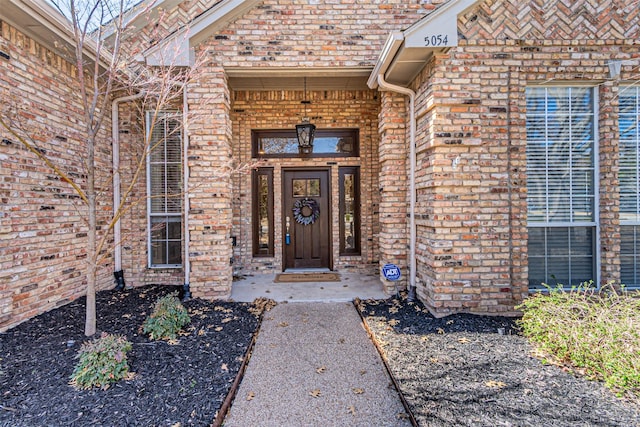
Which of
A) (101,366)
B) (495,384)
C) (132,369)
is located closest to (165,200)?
(132,369)

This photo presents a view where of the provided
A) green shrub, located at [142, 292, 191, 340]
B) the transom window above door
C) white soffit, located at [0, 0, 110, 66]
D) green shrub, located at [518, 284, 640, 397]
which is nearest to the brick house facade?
white soffit, located at [0, 0, 110, 66]

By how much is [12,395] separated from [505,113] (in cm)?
542

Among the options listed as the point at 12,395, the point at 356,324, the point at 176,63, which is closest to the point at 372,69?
the point at 176,63

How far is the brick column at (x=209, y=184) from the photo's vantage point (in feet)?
15.0

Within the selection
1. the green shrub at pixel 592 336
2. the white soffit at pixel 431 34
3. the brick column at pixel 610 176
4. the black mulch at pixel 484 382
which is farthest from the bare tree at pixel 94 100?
the brick column at pixel 610 176

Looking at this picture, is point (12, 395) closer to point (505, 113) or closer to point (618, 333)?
point (618, 333)

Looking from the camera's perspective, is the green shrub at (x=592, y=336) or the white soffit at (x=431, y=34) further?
the white soffit at (x=431, y=34)

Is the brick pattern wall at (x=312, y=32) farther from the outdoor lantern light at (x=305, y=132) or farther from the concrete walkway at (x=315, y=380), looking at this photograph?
the concrete walkway at (x=315, y=380)

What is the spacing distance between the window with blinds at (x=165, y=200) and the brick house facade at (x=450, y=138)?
1.76 ft

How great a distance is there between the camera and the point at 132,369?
110 inches

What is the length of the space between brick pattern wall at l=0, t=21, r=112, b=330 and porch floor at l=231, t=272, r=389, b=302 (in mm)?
2264

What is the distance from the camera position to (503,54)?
402 centimetres

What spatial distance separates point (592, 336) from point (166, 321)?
397 cm

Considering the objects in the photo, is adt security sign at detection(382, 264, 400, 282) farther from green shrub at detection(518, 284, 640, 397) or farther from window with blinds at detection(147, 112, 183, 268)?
window with blinds at detection(147, 112, 183, 268)
